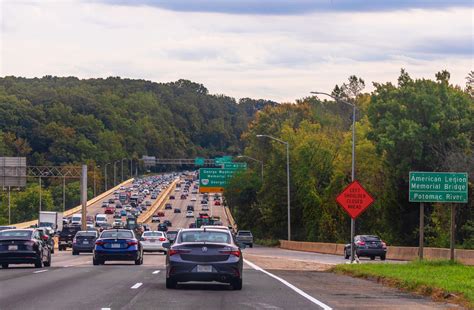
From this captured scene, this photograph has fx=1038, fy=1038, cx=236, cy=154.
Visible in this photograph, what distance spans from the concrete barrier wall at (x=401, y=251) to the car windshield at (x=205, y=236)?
20.3 metres

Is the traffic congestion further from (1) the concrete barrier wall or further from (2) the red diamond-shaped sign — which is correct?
(1) the concrete barrier wall

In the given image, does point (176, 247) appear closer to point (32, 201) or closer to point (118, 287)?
point (118, 287)

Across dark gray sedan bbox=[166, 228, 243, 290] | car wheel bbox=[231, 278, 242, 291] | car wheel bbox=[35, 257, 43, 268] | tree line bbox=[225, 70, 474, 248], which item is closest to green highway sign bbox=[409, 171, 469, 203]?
car wheel bbox=[35, 257, 43, 268]

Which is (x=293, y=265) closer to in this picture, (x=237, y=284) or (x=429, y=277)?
(x=429, y=277)

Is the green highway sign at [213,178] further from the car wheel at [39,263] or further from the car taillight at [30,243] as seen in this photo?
the car taillight at [30,243]

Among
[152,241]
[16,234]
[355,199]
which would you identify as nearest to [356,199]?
[355,199]

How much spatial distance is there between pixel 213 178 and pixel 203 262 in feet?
249

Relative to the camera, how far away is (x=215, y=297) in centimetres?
2217

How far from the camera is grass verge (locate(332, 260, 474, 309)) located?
2288 centimetres

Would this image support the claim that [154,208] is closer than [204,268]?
No

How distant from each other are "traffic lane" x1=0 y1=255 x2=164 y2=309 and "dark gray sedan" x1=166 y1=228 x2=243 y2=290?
1125 millimetres

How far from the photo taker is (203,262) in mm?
24031

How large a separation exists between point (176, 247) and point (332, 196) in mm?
70867

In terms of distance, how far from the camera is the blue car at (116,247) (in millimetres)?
38438
